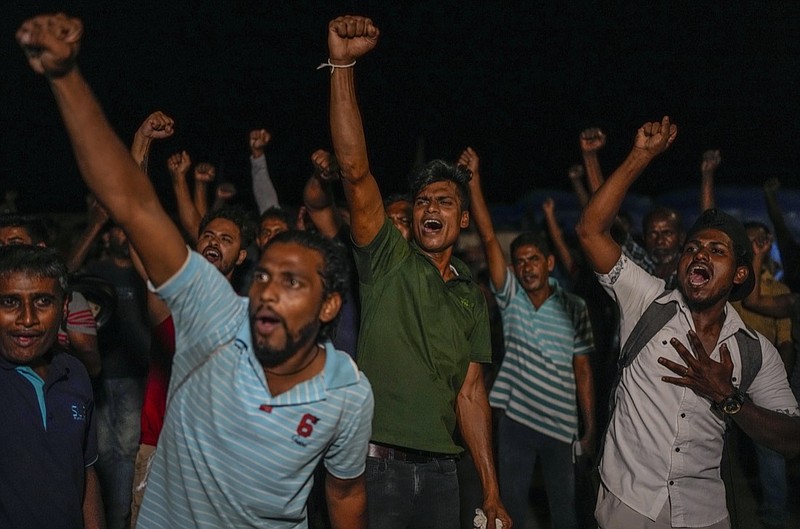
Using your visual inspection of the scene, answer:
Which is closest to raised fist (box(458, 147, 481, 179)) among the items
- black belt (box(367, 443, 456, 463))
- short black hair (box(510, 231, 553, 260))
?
short black hair (box(510, 231, 553, 260))

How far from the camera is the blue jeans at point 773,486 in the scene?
686 centimetres

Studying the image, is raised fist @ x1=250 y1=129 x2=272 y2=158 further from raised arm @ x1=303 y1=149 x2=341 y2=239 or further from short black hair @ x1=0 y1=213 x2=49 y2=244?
short black hair @ x1=0 y1=213 x2=49 y2=244

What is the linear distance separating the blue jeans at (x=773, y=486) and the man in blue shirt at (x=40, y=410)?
5.41 meters

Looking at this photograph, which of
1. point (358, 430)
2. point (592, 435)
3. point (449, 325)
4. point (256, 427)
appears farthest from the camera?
point (592, 435)

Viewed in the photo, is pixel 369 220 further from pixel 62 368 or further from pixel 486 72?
pixel 486 72

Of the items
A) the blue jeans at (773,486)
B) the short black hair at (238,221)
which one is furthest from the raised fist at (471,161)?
the blue jeans at (773,486)

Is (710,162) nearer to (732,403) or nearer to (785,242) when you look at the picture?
(785,242)

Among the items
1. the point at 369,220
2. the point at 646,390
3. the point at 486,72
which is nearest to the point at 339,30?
the point at 369,220

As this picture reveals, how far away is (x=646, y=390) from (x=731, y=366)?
383 millimetres

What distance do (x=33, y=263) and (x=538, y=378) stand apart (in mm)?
3670

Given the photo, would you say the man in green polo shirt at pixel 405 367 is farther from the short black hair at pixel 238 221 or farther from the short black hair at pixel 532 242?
the short black hair at pixel 532 242

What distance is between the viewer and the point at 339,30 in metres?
3.37

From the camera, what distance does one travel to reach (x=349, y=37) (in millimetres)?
3391

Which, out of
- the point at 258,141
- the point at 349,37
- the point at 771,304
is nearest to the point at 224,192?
the point at 258,141
